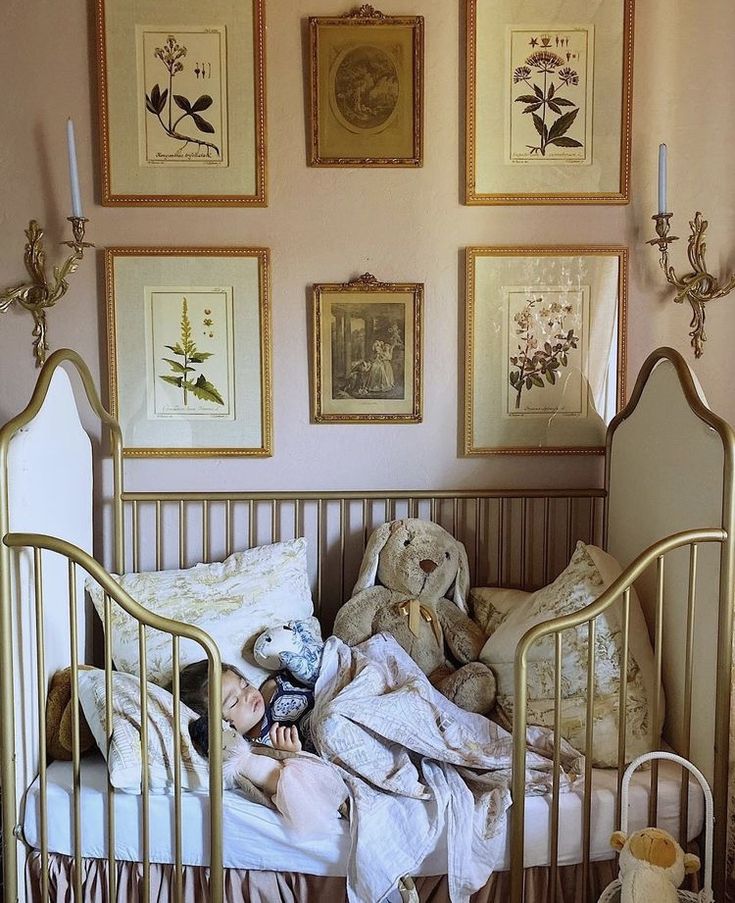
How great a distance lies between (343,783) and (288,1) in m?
1.82

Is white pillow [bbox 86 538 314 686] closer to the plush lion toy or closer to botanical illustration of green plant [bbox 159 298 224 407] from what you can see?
botanical illustration of green plant [bbox 159 298 224 407]

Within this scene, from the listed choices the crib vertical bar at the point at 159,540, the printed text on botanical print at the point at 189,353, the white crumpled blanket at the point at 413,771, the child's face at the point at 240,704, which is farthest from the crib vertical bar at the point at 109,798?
the printed text on botanical print at the point at 189,353

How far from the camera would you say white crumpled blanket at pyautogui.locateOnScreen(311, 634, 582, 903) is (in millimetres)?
1435

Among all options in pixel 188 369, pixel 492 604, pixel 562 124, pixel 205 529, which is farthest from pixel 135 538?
pixel 562 124

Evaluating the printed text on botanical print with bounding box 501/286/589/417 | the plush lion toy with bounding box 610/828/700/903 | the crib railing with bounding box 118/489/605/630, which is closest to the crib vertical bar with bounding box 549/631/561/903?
the plush lion toy with bounding box 610/828/700/903

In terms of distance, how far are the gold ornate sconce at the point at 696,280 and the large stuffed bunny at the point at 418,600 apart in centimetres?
84

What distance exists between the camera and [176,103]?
2020 mm

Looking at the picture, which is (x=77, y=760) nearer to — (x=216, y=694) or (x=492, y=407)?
(x=216, y=694)

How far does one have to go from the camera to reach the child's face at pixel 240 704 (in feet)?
5.41

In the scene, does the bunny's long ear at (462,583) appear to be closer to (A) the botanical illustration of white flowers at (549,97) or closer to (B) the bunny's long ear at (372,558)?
(B) the bunny's long ear at (372,558)

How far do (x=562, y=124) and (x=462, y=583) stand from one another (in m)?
1.20

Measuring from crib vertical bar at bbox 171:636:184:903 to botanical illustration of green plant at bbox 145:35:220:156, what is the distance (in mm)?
1288

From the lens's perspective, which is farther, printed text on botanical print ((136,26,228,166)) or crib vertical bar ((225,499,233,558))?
crib vertical bar ((225,499,233,558))

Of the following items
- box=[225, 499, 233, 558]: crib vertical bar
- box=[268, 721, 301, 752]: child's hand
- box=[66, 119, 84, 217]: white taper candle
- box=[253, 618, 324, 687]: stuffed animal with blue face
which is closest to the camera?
box=[268, 721, 301, 752]: child's hand
